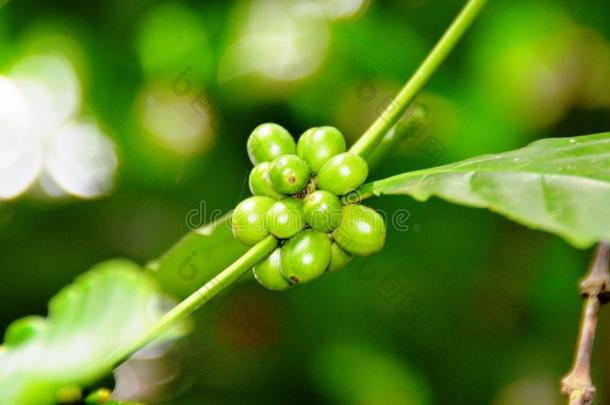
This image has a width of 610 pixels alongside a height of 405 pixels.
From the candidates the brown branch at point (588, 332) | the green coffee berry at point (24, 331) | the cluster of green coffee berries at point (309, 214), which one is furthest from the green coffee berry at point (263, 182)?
the brown branch at point (588, 332)

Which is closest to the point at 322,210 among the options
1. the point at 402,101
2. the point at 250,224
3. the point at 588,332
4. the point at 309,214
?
the point at 309,214

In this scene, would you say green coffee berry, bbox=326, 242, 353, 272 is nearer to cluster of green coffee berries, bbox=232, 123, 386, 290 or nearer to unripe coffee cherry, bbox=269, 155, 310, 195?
cluster of green coffee berries, bbox=232, 123, 386, 290

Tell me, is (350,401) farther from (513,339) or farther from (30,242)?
(30,242)

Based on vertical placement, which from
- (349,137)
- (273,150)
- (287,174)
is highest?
(349,137)

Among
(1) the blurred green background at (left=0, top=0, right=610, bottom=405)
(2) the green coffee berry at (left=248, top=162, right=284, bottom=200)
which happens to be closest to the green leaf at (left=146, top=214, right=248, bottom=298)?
(2) the green coffee berry at (left=248, top=162, right=284, bottom=200)

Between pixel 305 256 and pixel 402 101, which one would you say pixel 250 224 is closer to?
pixel 305 256

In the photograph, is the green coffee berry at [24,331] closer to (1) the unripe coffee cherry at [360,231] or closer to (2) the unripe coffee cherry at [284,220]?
(2) the unripe coffee cherry at [284,220]
